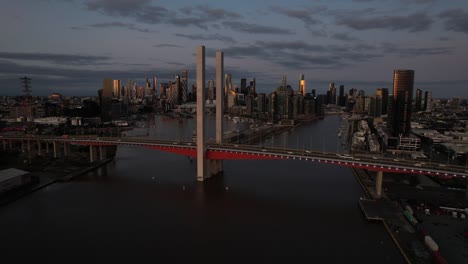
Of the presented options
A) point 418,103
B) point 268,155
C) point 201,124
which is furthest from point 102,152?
point 418,103

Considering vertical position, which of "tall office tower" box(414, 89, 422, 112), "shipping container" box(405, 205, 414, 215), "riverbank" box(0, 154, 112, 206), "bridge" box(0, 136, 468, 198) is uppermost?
"tall office tower" box(414, 89, 422, 112)

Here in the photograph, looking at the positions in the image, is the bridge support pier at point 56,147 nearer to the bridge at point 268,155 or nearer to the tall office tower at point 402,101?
the bridge at point 268,155

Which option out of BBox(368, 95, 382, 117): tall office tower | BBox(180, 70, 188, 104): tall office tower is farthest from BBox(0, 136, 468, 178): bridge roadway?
BBox(180, 70, 188, 104): tall office tower

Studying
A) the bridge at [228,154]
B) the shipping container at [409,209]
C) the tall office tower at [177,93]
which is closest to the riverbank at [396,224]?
the shipping container at [409,209]

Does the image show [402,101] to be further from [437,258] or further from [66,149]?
[66,149]

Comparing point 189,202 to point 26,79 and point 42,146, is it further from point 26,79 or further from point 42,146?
point 26,79

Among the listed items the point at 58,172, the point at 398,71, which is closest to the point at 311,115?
the point at 398,71

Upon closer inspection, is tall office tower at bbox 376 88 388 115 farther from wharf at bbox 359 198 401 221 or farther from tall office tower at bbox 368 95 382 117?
wharf at bbox 359 198 401 221
